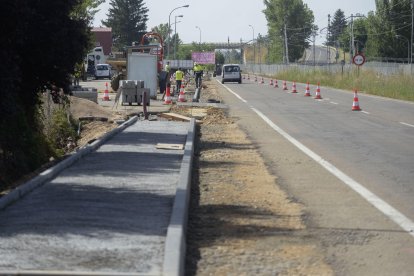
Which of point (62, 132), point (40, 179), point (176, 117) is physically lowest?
point (62, 132)

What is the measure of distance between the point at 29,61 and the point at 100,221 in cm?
676

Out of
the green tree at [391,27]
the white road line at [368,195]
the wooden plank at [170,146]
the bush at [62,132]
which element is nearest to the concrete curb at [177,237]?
the white road line at [368,195]

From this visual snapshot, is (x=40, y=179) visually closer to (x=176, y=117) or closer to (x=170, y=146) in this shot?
(x=170, y=146)

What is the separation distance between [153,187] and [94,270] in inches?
183

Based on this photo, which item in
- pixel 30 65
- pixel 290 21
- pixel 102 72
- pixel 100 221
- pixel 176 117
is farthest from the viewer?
A: pixel 290 21

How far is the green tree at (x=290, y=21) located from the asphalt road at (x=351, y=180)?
130m

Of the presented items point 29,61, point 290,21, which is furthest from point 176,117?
point 290,21

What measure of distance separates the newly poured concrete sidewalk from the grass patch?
32.4 metres

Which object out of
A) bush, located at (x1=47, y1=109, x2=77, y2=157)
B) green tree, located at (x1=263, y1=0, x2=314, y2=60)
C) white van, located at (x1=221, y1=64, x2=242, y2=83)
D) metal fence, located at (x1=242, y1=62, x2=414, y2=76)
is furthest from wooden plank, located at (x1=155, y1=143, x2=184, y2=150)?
green tree, located at (x1=263, y1=0, x2=314, y2=60)

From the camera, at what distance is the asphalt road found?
8.08 m

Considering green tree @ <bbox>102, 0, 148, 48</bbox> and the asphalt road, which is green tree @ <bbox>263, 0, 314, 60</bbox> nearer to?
green tree @ <bbox>102, 0, 148, 48</bbox>

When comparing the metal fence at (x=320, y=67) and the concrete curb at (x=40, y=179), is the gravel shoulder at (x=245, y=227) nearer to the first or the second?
the concrete curb at (x=40, y=179)

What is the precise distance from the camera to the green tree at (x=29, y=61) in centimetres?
1160

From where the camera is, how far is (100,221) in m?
8.52
